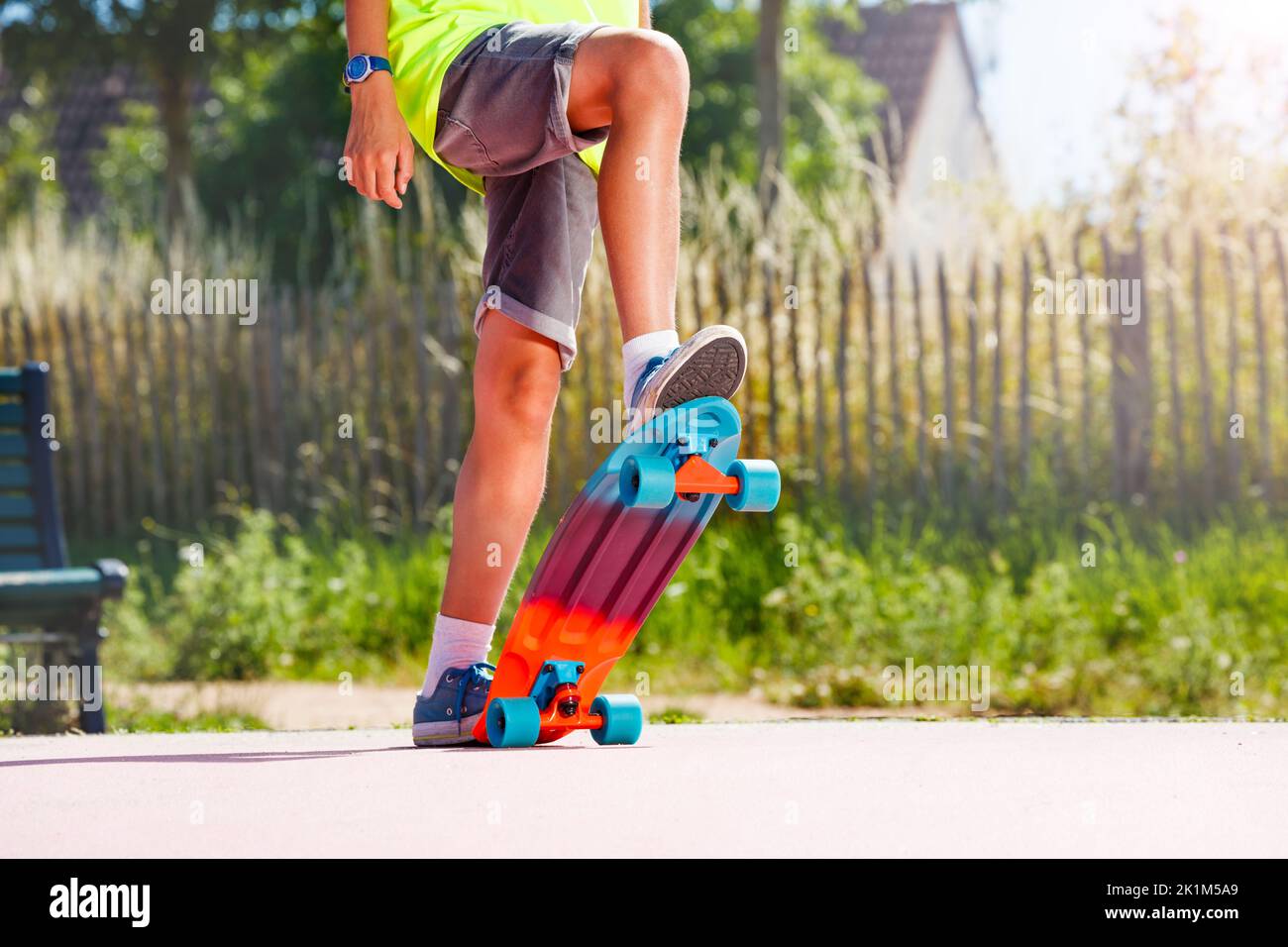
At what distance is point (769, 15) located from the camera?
39.7 ft

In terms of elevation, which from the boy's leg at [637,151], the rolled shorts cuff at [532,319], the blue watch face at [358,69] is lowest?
the rolled shorts cuff at [532,319]

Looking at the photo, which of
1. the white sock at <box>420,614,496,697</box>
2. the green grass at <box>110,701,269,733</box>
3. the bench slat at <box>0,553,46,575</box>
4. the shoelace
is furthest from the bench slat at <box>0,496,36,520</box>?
the shoelace

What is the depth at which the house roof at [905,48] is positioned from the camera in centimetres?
2517

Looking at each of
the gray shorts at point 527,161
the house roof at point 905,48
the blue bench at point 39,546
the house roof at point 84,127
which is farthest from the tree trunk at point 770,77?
the house roof at point 84,127

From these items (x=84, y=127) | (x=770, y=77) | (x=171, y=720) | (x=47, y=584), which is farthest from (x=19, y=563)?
(x=84, y=127)

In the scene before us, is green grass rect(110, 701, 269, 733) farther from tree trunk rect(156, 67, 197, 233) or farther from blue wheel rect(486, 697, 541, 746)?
tree trunk rect(156, 67, 197, 233)

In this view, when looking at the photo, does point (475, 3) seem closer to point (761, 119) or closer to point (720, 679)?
point (720, 679)

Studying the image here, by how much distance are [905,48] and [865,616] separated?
2126 cm

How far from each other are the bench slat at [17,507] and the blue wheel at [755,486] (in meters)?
2.99

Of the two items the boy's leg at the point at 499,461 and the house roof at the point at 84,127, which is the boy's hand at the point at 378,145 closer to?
the boy's leg at the point at 499,461

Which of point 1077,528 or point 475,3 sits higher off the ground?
point 475,3

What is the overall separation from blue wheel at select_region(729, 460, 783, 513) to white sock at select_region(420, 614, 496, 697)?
630 millimetres
